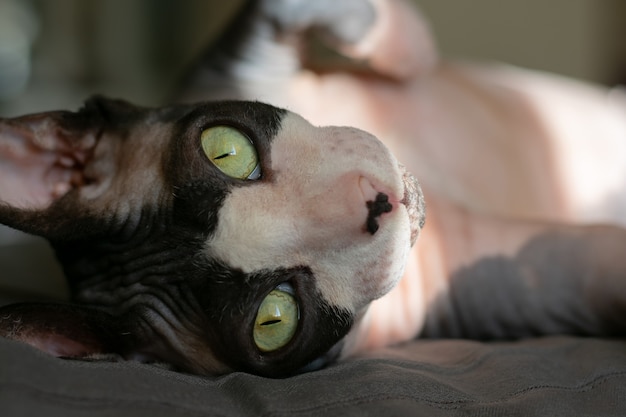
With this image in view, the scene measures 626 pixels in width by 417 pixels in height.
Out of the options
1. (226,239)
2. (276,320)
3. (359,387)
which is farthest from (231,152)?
(359,387)

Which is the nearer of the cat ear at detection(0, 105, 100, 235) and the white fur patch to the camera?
the white fur patch

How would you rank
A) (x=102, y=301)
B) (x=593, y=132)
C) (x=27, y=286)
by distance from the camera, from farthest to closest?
(x=593, y=132) < (x=27, y=286) < (x=102, y=301)

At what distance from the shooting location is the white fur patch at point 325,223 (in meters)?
0.91

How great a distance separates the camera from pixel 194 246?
95 centimetres

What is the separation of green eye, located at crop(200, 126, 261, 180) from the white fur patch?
0.02 metres

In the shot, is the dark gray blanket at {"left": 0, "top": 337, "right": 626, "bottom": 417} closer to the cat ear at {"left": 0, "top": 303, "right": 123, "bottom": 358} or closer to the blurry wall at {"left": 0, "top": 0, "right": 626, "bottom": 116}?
the cat ear at {"left": 0, "top": 303, "right": 123, "bottom": 358}

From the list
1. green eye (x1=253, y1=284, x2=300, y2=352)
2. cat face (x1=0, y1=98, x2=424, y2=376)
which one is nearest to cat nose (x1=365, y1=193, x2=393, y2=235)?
cat face (x1=0, y1=98, x2=424, y2=376)

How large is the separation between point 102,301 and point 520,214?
3.29 feet

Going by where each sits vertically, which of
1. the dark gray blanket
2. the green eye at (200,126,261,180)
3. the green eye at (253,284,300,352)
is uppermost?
the green eye at (200,126,261,180)

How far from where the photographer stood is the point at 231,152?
964 millimetres

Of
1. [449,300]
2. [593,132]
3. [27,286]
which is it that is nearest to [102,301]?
[449,300]

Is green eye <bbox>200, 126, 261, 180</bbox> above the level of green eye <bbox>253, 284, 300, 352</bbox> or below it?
above

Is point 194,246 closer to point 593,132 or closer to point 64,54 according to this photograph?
point 593,132

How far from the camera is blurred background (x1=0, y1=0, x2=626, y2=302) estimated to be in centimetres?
356
